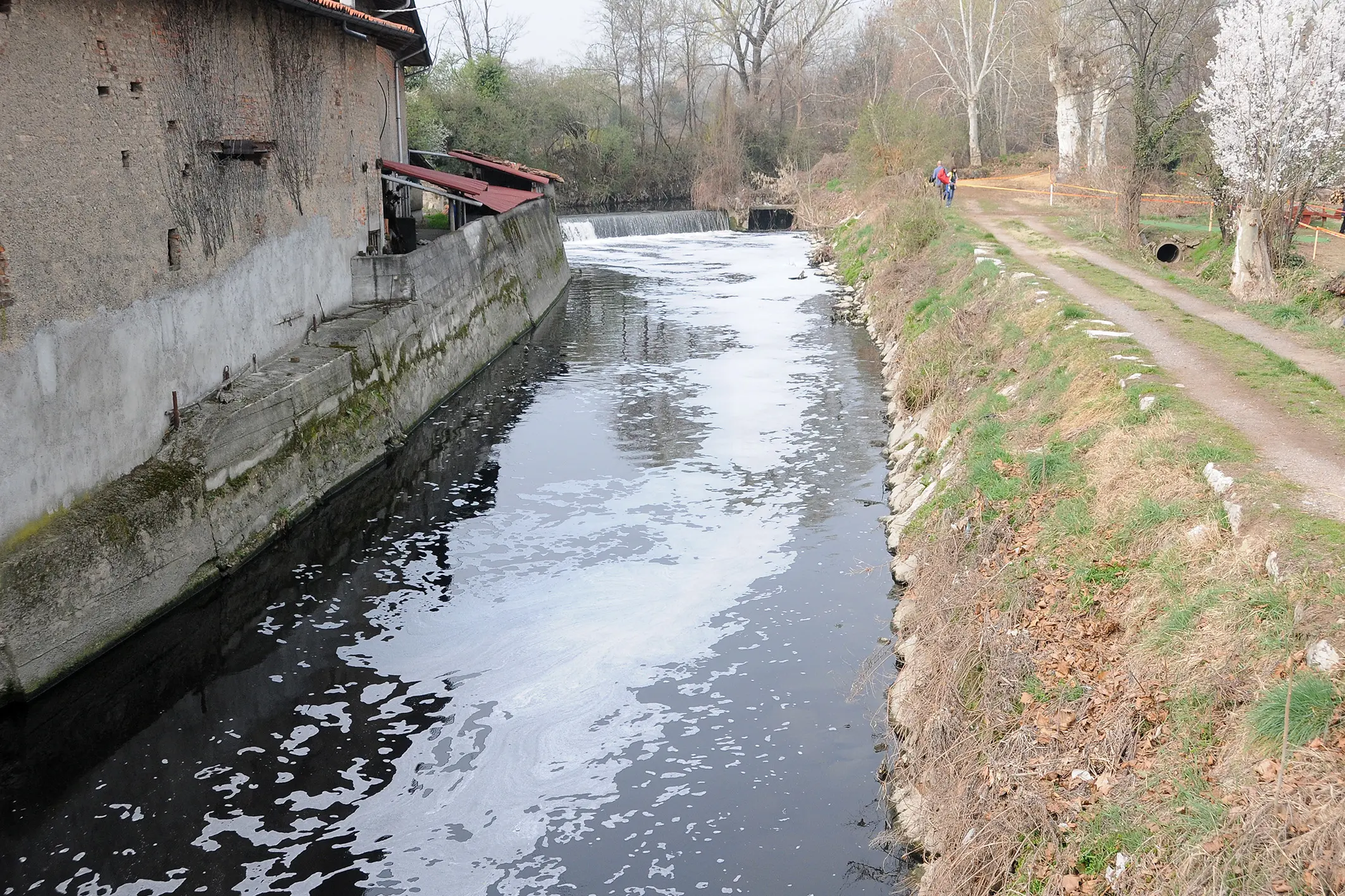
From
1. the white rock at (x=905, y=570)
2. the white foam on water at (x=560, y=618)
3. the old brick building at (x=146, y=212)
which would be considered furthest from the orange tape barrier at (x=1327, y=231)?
the old brick building at (x=146, y=212)

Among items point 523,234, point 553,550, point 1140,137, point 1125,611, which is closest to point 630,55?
point 523,234

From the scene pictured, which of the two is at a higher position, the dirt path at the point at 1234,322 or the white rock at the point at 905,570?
the dirt path at the point at 1234,322

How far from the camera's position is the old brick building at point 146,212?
9.28 meters

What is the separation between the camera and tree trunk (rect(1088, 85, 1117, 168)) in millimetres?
34938

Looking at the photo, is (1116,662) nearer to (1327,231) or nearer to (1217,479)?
(1217,479)

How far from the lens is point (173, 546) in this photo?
34.7ft

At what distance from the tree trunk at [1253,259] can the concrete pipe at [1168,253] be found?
17.1ft

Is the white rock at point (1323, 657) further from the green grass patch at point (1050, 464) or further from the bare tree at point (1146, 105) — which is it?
the bare tree at point (1146, 105)

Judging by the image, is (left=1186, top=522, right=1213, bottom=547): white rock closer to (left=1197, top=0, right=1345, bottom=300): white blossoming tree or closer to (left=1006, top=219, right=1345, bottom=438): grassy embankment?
(left=1006, top=219, right=1345, bottom=438): grassy embankment

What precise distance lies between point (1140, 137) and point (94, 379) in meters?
19.2

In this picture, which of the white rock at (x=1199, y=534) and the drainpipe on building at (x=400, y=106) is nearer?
the white rock at (x=1199, y=534)

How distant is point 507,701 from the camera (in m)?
8.95

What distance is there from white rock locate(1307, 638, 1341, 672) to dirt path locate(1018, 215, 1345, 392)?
5.70m

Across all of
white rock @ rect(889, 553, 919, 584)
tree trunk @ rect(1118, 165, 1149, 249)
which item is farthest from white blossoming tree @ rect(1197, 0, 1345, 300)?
white rock @ rect(889, 553, 919, 584)
